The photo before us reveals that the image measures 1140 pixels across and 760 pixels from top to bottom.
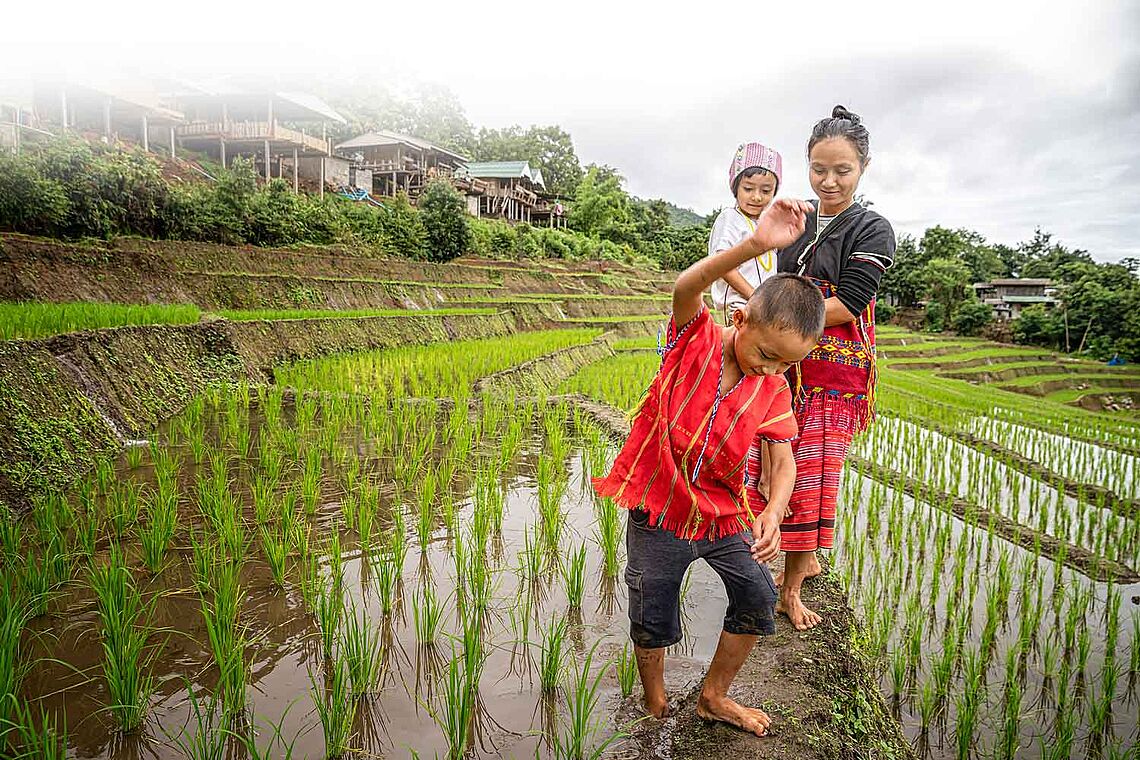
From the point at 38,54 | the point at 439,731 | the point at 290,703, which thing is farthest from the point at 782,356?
the point at 38,54

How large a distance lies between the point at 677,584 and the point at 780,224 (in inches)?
32.9

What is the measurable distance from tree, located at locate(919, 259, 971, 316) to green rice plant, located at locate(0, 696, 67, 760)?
35.7 meters

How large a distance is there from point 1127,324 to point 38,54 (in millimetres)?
30439

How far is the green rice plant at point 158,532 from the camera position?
90.1 inches

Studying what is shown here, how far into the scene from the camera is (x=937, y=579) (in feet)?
9.47

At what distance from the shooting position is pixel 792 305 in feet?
4.71

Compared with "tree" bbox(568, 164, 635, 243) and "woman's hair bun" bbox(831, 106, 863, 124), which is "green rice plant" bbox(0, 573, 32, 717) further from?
"tree" bbox(568, 164, 635, 243)

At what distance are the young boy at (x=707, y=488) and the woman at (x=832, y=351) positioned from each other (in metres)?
0.46

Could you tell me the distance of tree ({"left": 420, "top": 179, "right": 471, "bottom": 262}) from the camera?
16.1 m

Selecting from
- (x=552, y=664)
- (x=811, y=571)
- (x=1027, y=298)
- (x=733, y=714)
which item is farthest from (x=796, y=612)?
(x=1027, y=298)

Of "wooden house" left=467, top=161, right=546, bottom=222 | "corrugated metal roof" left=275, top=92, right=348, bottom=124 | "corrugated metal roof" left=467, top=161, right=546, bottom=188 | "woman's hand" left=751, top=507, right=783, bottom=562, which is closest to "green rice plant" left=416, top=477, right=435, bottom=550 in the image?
"woman's hand" left=751, top=507, right=783, bottom=562

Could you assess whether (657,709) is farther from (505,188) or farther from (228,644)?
(505,188)

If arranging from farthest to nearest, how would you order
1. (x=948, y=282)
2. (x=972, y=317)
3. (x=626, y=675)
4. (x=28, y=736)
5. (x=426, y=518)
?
(x=948, y=282), (x=972, y=317), (x=426, y=518), (x=626, y=675), (x=28, y=736)

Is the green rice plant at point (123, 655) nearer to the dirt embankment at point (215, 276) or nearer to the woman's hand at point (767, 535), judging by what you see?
the woman's hand at point (767, 535)
